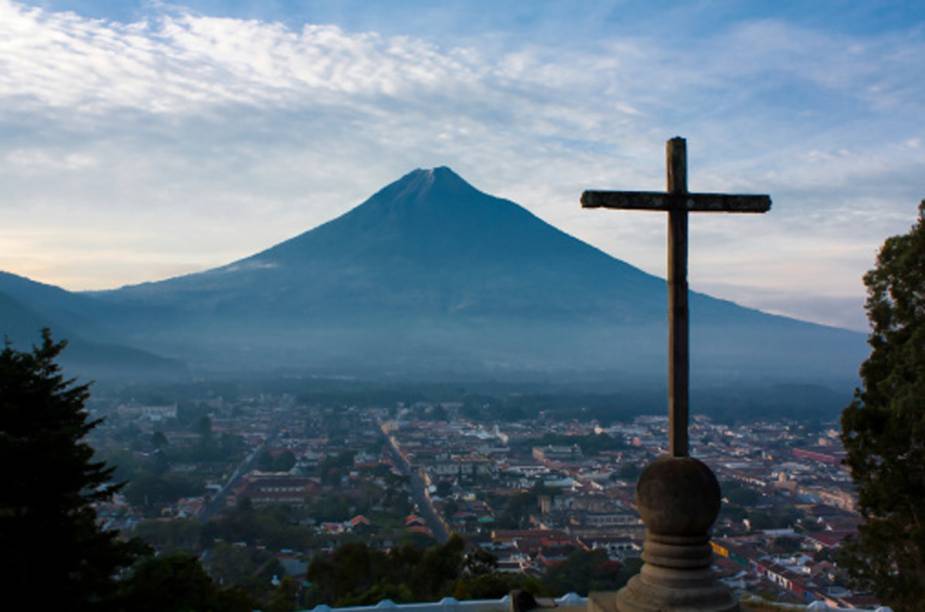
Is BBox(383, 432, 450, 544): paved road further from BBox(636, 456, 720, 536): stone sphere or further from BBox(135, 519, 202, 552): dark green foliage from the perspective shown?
BBox(636, 456, 720, 536): stone sphere

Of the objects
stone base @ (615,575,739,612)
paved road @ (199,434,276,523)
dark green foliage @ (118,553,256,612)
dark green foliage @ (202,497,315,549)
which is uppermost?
stone base @ (615,575,739,612)

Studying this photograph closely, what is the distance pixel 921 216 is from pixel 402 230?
124 meters

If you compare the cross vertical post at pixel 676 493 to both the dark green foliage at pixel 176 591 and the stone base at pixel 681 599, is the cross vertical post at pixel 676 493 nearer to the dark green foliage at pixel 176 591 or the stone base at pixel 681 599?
the stone base at pixel 681 599

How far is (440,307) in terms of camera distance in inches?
4584

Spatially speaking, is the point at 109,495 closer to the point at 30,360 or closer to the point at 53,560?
the point at 53,560

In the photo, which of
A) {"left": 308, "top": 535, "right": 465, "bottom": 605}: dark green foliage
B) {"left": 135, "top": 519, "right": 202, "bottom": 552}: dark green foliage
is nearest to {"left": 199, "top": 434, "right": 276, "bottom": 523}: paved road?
{"left": 135, "top": 519, "right": 202, "bottom": 552}: dark green foliage

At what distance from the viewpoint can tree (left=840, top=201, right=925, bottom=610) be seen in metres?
7.50

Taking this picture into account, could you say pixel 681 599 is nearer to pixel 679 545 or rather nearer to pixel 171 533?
pixel 679 545

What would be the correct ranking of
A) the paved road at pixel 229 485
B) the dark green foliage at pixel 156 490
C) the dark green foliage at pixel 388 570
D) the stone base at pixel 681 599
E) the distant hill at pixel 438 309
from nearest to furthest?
the stone base at pixel 681 599, the dark green foliage at pixel 388 570, the paved road at pixel 229 485, the dark green foliage at pixel 156 490, the distant hill at pixel 438 309

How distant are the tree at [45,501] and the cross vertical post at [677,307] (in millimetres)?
4145

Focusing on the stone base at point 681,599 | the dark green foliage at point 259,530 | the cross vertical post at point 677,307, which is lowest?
the dark green foliage at point 259,530

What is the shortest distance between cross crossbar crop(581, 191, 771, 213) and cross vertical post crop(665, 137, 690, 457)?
0.05m

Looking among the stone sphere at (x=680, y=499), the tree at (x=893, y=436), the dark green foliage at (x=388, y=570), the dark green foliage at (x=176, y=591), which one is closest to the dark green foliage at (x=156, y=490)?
the dark green foliage at (x=388, y=570)

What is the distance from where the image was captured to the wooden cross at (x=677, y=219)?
5.25 meters
